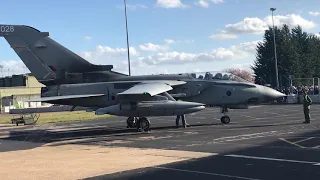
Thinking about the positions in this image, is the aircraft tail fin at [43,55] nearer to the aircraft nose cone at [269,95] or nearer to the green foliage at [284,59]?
the aircraft nose cone at [269,95]

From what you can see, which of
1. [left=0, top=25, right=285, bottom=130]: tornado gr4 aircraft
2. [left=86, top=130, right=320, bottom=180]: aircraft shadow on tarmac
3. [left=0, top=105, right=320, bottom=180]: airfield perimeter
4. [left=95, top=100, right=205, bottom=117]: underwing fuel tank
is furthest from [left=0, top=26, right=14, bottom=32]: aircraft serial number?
[left=86, top=130, right=320, bottom=180]: aircraft shadow on tarmac

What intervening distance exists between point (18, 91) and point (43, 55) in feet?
268

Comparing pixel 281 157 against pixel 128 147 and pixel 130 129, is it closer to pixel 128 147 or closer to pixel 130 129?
pixel 128 147

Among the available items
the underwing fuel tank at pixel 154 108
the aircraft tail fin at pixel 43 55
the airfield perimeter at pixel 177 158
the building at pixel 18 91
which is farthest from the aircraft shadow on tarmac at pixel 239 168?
the building at pixel 18 91

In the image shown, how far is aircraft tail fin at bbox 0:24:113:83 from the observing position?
21.2 m

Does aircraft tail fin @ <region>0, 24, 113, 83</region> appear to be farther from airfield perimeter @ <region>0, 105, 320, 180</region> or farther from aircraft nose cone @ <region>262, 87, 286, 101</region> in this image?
aircraft nose cone @ <region>262, 87, 286, 101</region>

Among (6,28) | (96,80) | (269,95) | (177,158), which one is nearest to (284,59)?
(269,95)

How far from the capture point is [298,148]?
11367 millimetres

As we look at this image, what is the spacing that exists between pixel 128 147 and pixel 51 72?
9.50 m

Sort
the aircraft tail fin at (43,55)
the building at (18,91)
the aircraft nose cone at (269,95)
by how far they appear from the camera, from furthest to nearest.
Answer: the building at (18,91) → the aircraft nose cone at (269,95) → the aircraft tail fin at (43,55)

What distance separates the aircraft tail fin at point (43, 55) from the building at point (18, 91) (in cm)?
4693

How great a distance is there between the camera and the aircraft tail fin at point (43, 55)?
21.2m

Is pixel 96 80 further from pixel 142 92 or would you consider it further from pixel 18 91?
pixel 18 91

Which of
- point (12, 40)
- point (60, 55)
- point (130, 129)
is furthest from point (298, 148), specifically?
point (12, 40)
